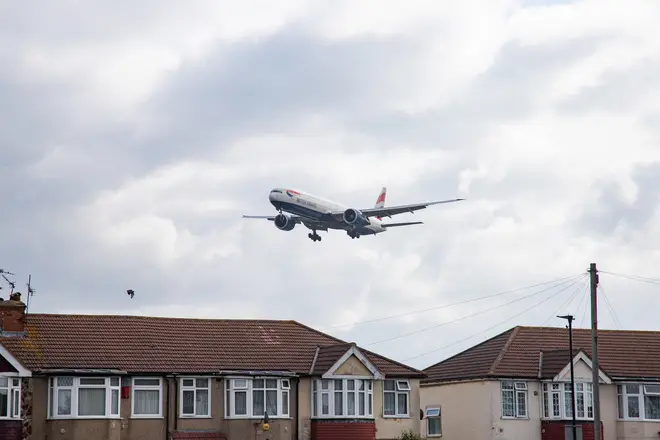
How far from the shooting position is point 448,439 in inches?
2351

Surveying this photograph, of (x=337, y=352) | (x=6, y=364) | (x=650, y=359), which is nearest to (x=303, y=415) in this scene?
(x=337, y=352)

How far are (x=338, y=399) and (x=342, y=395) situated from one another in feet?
0.78

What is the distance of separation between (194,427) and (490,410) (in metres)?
14.3

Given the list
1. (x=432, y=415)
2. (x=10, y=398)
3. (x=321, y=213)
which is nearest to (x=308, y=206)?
(x=321, y=213)

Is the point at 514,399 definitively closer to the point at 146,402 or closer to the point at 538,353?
the point at 538,353

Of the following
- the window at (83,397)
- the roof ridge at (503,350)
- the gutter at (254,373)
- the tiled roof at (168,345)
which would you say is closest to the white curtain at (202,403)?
the tiled roof at (168,345)

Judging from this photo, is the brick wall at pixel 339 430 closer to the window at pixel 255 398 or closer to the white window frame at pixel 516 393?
the window at pixel 255 398

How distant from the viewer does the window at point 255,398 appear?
50562 mm

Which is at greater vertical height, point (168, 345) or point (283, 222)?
point (283, 222)

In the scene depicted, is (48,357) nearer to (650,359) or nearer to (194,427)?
(194,427)

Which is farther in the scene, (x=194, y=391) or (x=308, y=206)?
(x=308, y=206)

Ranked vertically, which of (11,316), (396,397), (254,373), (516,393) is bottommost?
(396,397)

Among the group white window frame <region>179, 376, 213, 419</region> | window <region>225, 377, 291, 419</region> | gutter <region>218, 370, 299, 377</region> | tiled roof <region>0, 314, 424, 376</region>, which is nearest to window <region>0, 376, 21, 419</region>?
tiled roof <region>0, 314, 424, 376</region>

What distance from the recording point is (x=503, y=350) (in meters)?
58.4
